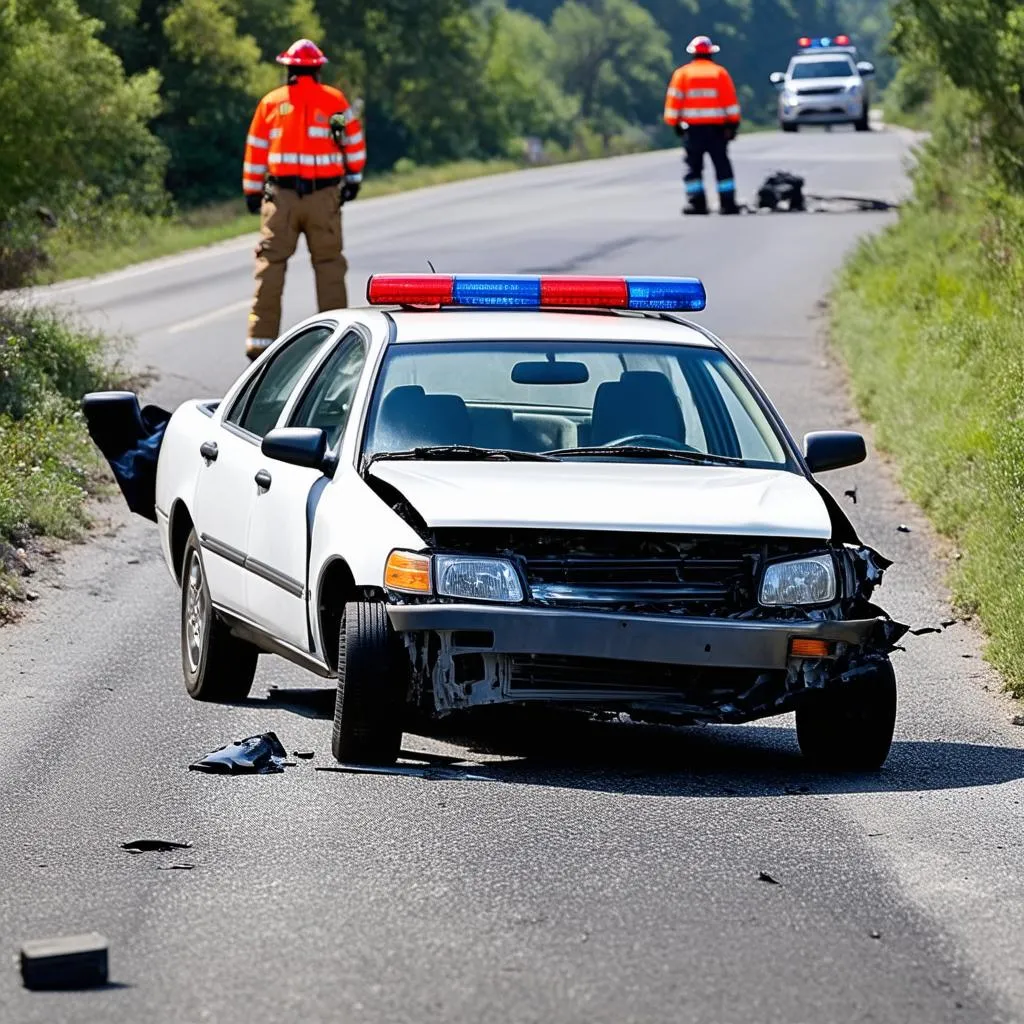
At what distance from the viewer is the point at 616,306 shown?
344 inches

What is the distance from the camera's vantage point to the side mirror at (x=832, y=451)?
26.5 ft

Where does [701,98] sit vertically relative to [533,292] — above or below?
below

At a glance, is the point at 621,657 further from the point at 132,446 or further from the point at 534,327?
the point at 132,446

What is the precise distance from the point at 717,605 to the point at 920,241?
15488 mm

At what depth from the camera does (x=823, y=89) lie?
178 ft

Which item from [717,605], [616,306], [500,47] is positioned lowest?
[500,47]

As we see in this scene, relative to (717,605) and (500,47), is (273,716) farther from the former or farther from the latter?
(500,47)

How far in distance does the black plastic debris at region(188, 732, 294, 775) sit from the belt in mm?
9443

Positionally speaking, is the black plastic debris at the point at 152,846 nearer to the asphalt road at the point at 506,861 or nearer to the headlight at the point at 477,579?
the asphalt road at the point at 506,861

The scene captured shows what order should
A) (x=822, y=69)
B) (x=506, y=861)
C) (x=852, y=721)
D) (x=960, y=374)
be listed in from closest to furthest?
(x=506, y=861)
(x=852, y=721)
(x=960, y=374)
(x=822, y=69)

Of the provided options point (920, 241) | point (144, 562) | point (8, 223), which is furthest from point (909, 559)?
point (8, 223)

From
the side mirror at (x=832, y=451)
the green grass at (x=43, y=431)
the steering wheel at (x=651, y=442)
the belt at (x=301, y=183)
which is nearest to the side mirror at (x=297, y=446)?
the steering wheel at (x=651, y=442)

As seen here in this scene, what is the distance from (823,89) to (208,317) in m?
34.0

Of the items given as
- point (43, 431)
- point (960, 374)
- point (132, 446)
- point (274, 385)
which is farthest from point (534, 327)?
point (960, 374)
